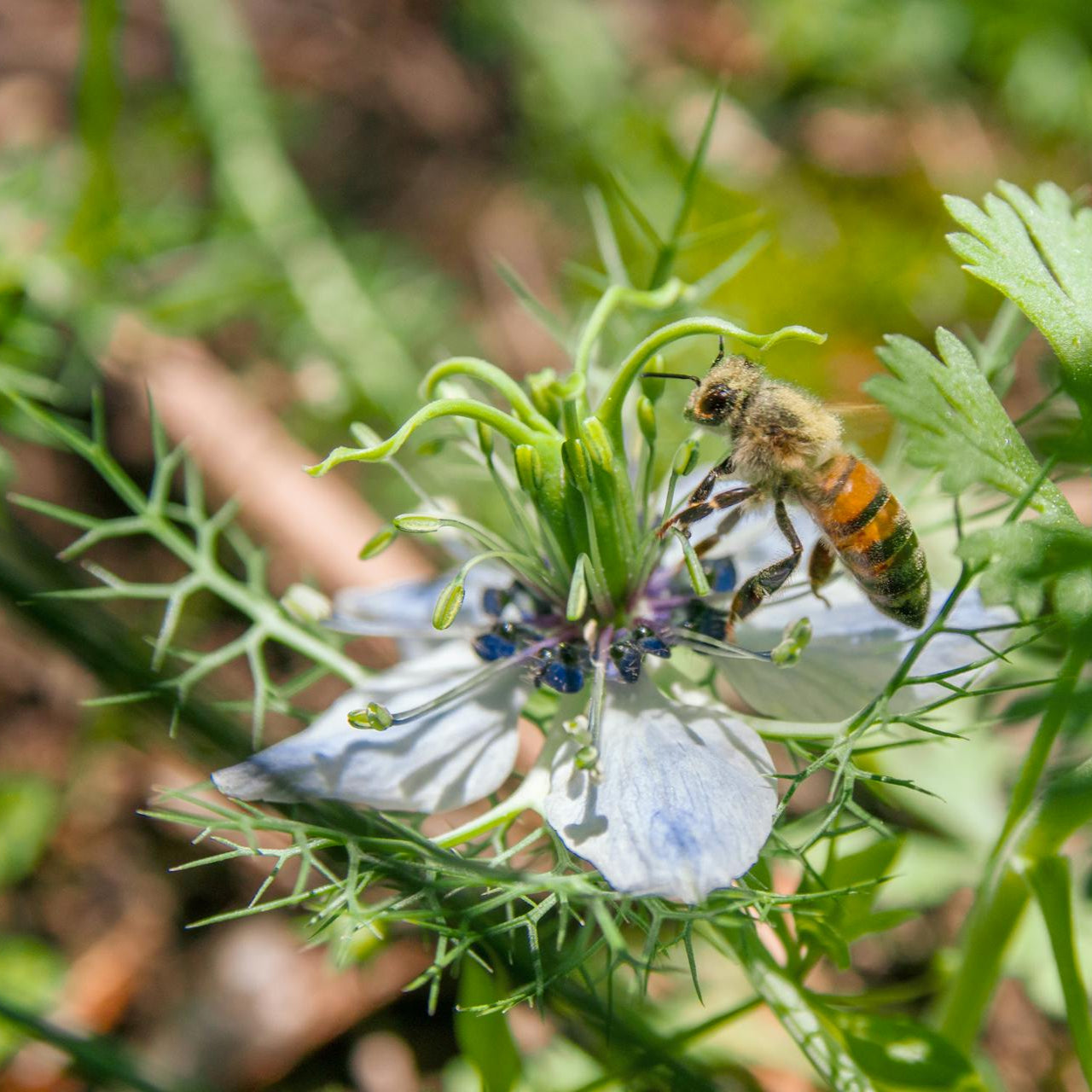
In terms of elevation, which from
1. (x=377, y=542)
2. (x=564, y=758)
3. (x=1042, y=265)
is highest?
(x=1042, y=265)

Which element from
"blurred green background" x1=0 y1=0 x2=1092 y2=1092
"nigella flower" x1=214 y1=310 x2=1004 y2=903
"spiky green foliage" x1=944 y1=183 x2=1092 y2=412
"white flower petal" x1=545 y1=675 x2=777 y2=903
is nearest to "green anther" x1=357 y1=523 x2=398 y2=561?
"nigella flower" x1=214 y1=310 x2=1004 y2=903

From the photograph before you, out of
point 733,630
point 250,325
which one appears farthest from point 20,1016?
point 250,325

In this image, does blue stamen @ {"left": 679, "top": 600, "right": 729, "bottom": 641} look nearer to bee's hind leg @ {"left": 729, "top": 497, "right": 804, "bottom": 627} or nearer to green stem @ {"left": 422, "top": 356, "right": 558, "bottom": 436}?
bee's hind leg @ {"left": 729, "top": 497, "right": 804, "bottom": 627}

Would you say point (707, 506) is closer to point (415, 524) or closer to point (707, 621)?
point (707, 621)

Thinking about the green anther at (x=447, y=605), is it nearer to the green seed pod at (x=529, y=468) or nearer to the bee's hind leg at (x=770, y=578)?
the green seed pod at (x=529, y=468)

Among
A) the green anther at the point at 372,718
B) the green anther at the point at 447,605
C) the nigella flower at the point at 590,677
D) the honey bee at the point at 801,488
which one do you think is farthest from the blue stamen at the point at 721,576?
the green anther at the point at 372,718

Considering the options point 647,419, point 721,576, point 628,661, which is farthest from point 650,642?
point 647,419

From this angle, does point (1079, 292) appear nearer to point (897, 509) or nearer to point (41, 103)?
point (897, 509)
